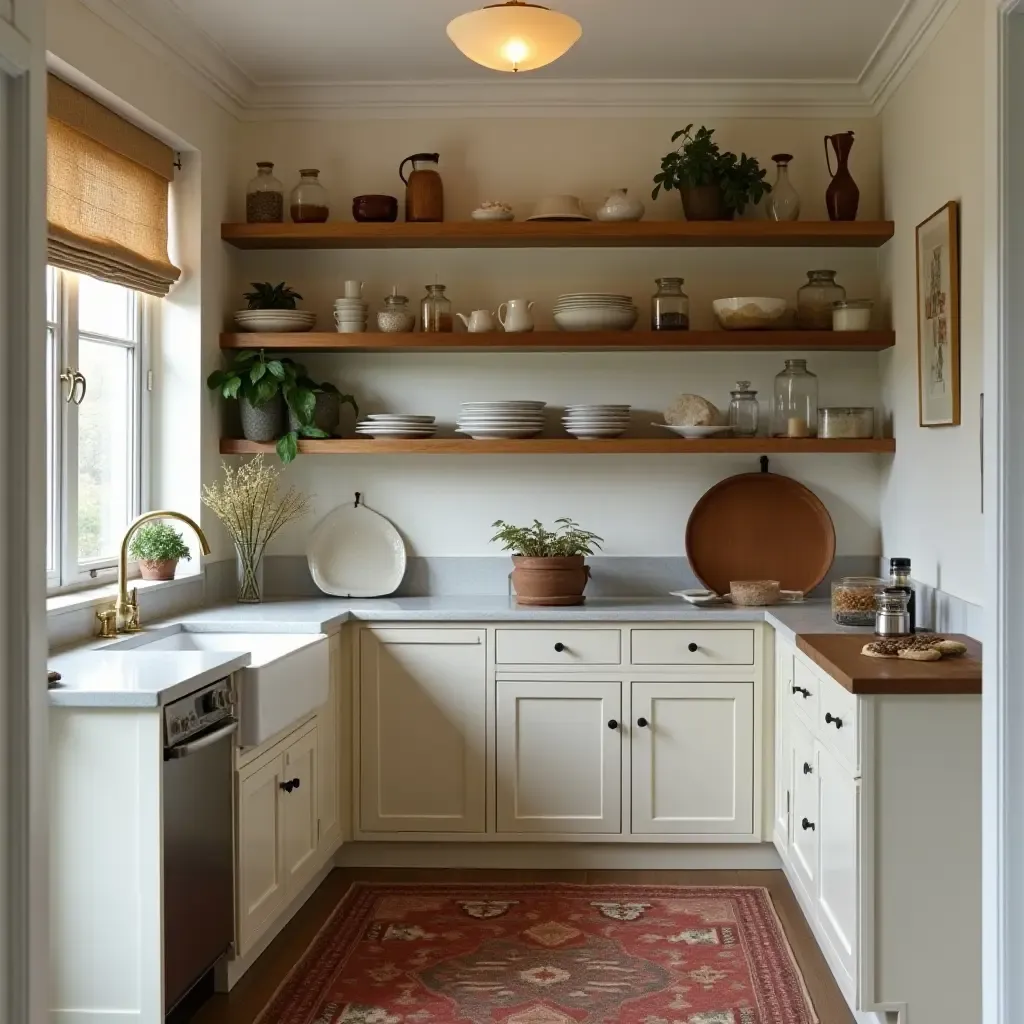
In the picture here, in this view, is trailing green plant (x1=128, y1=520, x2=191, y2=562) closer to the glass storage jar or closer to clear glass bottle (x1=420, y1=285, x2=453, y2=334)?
clear glass bottle (x1=420, y1=285, x2=453, y2=334)

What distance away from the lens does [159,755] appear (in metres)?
2.69

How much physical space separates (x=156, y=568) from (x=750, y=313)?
7.22ft

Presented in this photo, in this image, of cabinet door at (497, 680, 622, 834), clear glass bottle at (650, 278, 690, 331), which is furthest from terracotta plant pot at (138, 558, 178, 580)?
clear glass bottle at (650, 278, 690, 331)

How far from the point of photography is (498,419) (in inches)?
172

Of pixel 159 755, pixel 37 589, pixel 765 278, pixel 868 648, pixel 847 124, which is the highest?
pixel 847 124

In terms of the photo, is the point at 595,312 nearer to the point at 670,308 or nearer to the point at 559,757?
the point at 670,308

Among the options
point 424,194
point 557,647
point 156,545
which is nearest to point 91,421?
point 156,545

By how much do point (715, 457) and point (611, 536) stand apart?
490 millimetres

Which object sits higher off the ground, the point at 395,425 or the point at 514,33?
the point at 514,33

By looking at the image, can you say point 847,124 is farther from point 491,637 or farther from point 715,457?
point 491,637

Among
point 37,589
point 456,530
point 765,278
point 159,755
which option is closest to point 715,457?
point 765,278

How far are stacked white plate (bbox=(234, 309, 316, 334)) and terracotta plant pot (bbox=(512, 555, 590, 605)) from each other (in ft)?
3.89

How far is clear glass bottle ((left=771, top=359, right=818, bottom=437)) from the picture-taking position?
443 cm

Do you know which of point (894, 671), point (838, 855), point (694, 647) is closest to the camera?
point (894, 671)
